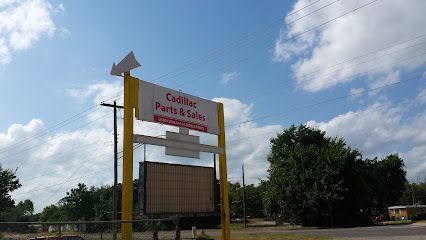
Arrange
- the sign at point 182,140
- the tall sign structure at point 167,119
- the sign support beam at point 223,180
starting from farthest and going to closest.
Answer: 1. the sign support beam at point 223,180
2. the sign at point 182,140
3. the tall sign structure at point 167,119

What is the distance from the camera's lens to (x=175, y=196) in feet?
48.5

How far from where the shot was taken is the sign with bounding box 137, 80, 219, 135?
14.1 m

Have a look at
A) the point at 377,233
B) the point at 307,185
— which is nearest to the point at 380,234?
the point at 377,233

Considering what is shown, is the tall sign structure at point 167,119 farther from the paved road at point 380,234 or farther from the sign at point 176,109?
the paved road at point 380,234

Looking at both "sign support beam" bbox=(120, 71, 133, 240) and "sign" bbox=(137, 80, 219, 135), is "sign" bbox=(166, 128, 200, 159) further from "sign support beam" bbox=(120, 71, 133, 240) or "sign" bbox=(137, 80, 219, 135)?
"sign support beam" bbox=(120, 71, 133, 240)

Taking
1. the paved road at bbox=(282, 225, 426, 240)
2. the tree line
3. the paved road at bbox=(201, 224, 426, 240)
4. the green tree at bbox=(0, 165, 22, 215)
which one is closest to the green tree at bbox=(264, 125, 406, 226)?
the tree line

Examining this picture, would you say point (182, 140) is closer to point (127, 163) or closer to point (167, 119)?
point (167, 119)

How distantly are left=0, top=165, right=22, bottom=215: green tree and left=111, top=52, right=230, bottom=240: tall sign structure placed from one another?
5912 centimetres

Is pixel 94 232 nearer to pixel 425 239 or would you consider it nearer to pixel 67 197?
pixel 425 239

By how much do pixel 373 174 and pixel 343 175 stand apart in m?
7.65

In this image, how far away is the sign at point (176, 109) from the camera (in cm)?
1409

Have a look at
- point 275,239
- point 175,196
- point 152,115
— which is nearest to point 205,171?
point 175,196

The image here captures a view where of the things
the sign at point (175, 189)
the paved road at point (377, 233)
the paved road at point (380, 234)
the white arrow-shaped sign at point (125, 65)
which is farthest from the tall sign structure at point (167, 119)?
the paved road at point (380, 234)

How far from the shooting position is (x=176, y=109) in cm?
1519
